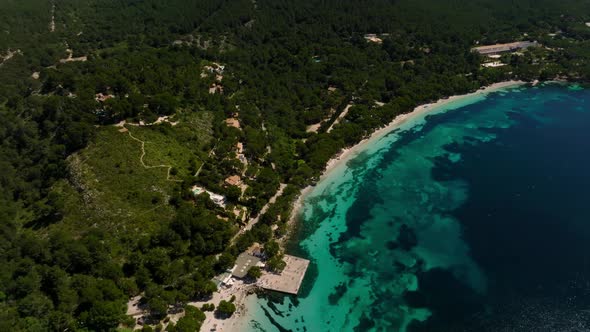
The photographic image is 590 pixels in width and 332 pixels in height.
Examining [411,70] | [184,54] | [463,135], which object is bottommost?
[463,135]

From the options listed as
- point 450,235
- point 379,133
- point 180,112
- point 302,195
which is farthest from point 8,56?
point 450,235

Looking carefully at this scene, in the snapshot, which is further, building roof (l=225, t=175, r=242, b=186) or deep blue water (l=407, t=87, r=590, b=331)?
building roof (l=225, t=175, r=242, b=186)

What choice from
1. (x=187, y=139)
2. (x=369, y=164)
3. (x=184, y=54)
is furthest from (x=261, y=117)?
(x=184, y=54)

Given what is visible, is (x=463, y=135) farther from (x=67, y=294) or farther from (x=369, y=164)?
(x=67, y=294)

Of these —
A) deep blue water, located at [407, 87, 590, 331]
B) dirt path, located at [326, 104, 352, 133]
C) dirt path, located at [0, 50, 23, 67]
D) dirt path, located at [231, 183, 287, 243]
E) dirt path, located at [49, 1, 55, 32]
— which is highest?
dirt path, located at [49, 1, 55, 32]

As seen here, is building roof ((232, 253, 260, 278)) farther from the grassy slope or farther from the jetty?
the grassy slope

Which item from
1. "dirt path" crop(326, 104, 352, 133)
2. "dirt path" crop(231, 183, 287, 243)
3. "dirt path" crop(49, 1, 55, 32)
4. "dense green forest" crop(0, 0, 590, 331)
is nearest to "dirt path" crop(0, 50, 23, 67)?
"dense green forest" crop(0, 0, 590, 331)

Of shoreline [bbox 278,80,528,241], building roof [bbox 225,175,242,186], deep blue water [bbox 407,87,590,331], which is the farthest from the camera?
building roof [bbox 225,175,242,186]
